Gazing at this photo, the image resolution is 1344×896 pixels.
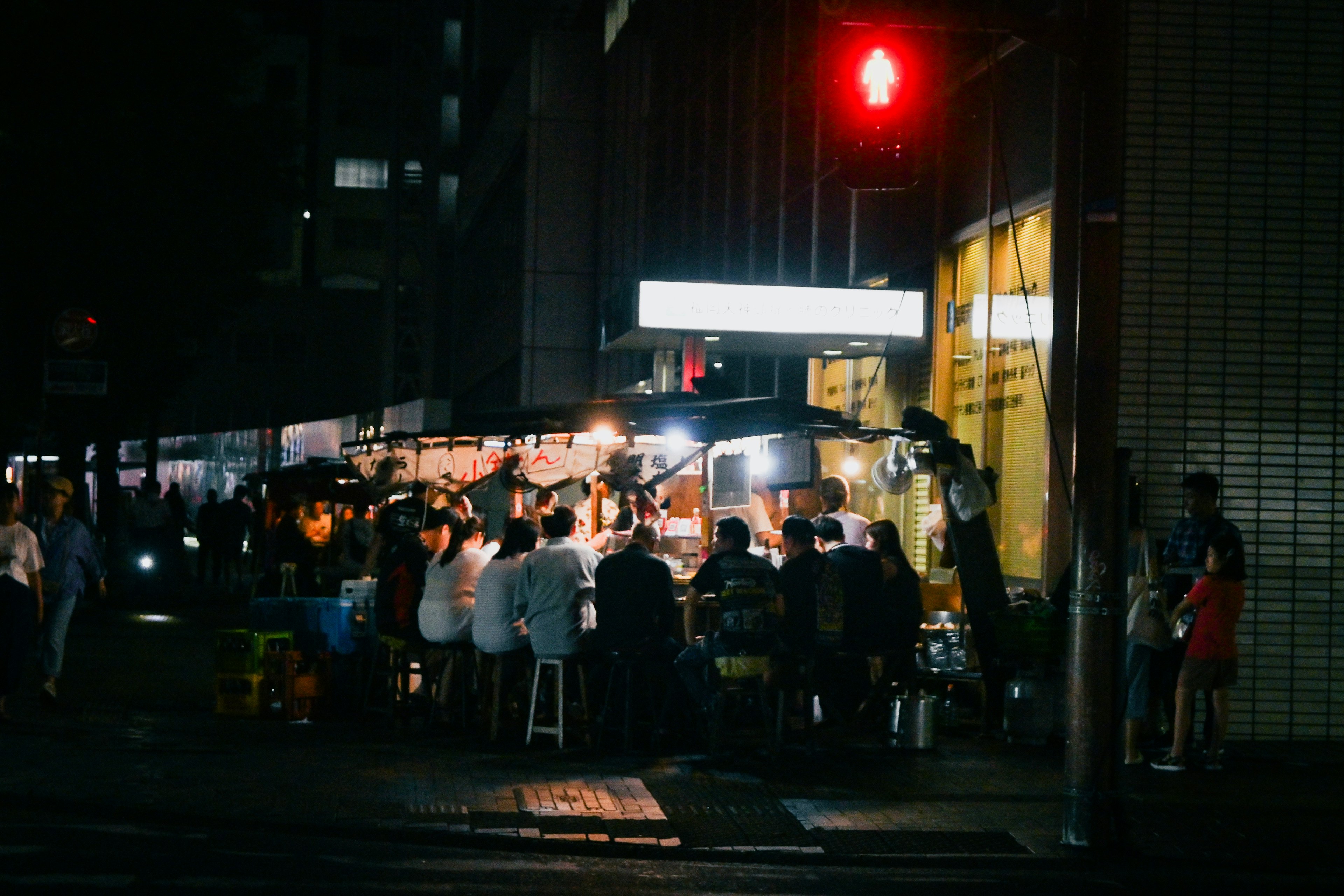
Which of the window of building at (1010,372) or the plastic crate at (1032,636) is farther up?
the window of building at (1010,372)

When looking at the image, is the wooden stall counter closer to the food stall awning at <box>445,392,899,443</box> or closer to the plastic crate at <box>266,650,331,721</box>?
the food stall awning at <box>445,392,899,443</box>

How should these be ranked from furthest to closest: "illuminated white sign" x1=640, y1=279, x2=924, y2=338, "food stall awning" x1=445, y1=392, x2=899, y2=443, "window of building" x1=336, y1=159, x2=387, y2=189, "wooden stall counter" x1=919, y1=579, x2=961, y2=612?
"window of building" x1=336, y1=159, x2=387, y2=189 → "illuminated white sign" x1=640, y1=279, x2=924, y2=338 → "wooden stall counter" x1=919, y1=579, x2=961, y2=612 → "food stall awning" x1=445, y1=392, x2=899, y2=443

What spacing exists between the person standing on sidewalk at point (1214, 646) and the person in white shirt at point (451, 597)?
504 centimetres

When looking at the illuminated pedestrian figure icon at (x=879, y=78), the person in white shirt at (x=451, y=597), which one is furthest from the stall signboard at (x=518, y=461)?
the illuminated pedestrian figure icon at (x=879, y=78)

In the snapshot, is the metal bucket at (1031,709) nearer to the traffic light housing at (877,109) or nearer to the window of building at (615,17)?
the traffic light housing at (877,109)

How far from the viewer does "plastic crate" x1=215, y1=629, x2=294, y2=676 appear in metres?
13.0

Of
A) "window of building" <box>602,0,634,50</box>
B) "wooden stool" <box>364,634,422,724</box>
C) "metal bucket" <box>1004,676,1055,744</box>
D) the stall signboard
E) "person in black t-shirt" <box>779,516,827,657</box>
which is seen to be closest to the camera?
"person in black t-shirt" <box>779,516,827,657</box>

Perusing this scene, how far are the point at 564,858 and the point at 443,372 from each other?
138ft

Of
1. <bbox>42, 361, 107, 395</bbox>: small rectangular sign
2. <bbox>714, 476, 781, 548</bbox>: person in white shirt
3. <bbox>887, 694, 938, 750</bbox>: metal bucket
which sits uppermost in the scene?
<bbox>42, 361, 107, 395</bbox>: small rectangular sign

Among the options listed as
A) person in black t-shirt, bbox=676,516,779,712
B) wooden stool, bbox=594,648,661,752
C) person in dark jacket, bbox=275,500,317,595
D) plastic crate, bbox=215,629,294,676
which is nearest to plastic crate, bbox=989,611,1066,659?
person in black t-shirt, bbox=676,516,779,712

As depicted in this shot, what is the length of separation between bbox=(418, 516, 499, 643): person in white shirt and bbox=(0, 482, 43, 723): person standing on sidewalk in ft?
9.71

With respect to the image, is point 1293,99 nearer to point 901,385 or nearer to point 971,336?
point 971,336

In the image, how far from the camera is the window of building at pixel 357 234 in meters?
80.6

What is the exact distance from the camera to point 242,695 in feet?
42.7
